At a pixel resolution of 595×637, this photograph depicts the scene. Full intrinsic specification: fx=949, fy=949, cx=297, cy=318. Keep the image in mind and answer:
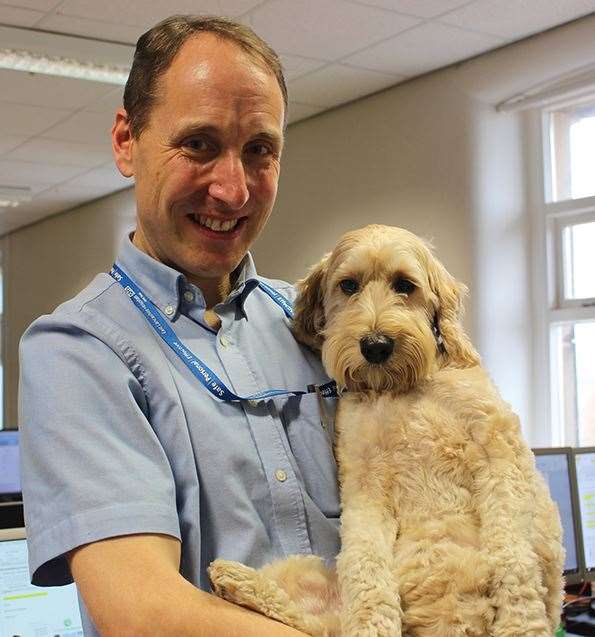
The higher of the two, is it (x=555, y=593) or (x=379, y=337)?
(x=379, y=337)

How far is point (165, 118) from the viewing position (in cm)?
138

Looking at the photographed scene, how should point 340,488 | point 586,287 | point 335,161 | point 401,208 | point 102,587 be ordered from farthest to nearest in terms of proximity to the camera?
1. point 335,161
2. point 401,208
3. point 586,287
4. point 340,488
5. point 102,587

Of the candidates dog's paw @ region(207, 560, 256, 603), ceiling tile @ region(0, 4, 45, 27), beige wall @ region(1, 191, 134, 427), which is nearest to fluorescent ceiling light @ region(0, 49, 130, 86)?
ceiling tile @ region(0, 4, 45, 27)

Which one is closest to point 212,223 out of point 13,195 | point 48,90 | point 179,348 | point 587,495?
point 179,348

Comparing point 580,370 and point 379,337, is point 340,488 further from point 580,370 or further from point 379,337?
point 580,370

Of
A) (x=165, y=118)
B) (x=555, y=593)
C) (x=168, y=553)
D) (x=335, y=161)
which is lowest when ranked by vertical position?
(x=555, y=593)

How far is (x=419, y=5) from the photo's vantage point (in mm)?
4746

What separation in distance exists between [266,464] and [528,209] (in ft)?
15.6

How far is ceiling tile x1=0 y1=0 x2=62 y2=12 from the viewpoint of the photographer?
15.3 feet

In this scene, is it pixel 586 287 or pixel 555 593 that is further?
pixel 586 287

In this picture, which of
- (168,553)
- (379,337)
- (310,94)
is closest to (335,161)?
(310,94)

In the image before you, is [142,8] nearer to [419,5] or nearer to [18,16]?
[18,16]

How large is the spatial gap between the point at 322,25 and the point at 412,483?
13.1 feet

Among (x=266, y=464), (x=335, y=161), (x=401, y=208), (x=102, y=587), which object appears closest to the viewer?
Result: (x=102, y=587)
